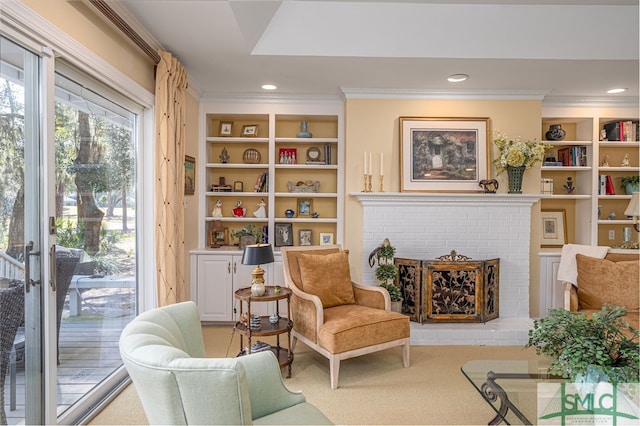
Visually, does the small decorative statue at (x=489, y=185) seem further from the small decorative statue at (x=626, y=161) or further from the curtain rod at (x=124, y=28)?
the curtain rod at (x=124, y=28)

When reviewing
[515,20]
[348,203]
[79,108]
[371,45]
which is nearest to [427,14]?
[371,45]

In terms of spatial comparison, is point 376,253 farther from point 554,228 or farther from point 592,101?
point 592,101

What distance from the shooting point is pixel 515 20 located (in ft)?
10.3

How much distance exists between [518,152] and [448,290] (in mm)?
1579

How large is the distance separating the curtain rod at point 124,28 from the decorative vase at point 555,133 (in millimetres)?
4195

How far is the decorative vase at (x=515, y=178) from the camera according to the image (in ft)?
13.4

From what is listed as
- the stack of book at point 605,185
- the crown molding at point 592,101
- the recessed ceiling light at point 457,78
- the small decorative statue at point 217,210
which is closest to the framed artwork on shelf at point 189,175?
the small decorative statue at point 217,210

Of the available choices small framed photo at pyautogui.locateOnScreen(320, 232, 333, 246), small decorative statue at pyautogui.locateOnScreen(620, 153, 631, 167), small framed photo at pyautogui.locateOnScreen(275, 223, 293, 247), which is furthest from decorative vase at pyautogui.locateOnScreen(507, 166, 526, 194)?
small framed photo at pyautogui.locateOnScreen(275, 223, 293, 247)

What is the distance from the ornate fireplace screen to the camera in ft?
12.5

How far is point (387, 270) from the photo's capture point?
3.78 meters

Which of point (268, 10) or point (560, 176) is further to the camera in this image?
point (560, 176)

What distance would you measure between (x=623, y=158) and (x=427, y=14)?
131 inches

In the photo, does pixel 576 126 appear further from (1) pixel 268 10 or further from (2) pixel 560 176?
(1) pixel 268 10

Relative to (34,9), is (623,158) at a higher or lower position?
lower
